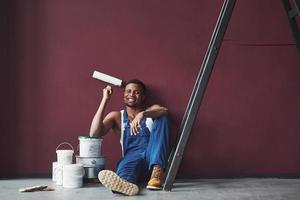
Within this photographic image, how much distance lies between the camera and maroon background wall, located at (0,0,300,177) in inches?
138

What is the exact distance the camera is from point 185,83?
3.53 metres

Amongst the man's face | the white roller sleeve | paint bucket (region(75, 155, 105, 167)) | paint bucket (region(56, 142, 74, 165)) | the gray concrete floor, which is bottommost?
the gray concrete floor

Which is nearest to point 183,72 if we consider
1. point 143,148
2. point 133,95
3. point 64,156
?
point 133,95

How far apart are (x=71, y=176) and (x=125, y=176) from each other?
0.41m

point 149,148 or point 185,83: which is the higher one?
point 185,83

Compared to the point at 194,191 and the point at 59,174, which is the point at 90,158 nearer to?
the point at 59,174

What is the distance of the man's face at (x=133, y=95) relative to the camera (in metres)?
3.39

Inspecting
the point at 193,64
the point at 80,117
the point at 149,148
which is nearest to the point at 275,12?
the point at 193,64

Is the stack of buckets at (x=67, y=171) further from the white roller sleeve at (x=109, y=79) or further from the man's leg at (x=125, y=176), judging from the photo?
the white roller sleeve at (x=109, y=79)

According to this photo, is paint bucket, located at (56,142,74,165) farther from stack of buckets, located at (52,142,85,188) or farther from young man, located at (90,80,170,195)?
young man, located at (90,80,170,195)

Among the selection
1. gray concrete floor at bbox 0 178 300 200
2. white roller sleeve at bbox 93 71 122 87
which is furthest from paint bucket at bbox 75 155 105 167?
white roller sleeve at bbox 93 71 122 87

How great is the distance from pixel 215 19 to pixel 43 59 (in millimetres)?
1539

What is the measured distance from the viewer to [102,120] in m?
3.39

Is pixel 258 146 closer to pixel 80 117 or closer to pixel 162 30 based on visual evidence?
pixel 162 30
